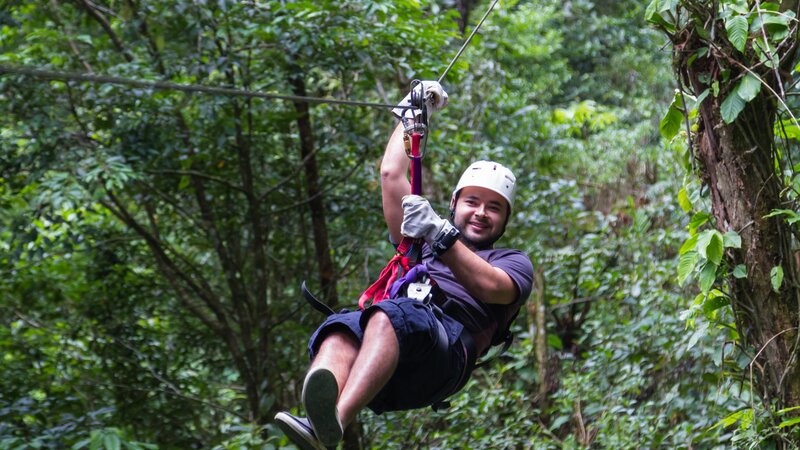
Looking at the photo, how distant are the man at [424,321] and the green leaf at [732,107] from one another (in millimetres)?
696

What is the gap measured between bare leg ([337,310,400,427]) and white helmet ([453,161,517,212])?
0.68 meters

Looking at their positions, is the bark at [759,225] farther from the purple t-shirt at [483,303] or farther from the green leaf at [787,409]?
the purple t-shirt at [483,303]

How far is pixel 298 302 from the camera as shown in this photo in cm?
598

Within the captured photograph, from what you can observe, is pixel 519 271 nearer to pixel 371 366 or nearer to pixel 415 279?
pixel 415 279

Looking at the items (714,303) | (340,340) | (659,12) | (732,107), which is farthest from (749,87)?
(340,340)

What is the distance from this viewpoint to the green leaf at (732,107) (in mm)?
2684

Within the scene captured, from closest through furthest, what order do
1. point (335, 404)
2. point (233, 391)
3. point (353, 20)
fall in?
point (335, 404) < point (353, 20) < point (233, 391)

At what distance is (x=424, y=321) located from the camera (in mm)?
2467

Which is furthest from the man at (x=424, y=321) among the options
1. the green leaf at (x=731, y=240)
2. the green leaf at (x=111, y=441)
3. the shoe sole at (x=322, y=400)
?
the green leaf at (x=111, y=441)

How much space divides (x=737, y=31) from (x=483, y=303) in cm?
113

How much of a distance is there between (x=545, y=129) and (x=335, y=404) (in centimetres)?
482

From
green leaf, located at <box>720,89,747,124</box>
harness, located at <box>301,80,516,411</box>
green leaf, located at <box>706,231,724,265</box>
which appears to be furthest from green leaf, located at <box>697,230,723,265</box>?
harness, located at <box>301,80,516,411</box>

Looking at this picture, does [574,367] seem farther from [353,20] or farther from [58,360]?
[58,360]

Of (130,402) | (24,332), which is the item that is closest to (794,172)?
(130,402)
